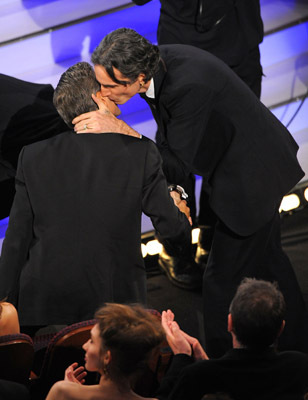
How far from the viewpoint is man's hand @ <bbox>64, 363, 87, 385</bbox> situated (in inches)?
90.0

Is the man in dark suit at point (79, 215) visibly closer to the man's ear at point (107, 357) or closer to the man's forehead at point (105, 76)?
the man's forehead at point (105, 76)

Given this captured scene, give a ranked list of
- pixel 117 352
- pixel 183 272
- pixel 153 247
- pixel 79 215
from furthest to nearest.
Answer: pixel 153 247 → pixel 183 272 → pixel 79 215 → pixel 117 352

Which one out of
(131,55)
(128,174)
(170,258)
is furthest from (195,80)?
(170,258)

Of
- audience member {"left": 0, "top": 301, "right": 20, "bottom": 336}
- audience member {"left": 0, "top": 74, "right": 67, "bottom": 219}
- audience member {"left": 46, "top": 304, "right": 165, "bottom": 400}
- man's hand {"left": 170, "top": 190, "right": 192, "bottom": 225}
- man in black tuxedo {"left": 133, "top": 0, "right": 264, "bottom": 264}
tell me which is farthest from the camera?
man in black tuxedo {"left": 133, "top": 0, "right": 264, "bottom": 264}

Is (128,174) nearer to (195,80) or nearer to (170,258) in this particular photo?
(195,80)

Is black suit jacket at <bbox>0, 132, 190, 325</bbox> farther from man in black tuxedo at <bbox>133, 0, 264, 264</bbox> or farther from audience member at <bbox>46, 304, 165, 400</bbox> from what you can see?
man in black tuxedo at <bbox>133, 0, 264, 264</bbox>

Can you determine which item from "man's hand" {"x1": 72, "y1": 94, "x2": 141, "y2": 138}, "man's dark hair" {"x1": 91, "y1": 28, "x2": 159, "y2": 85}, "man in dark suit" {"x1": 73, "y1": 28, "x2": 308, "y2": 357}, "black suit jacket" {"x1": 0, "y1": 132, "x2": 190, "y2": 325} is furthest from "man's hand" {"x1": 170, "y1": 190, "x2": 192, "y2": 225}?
"man's dark hair" {"x1": 91, "y1": 28, "x2": 159, "y2": 85}

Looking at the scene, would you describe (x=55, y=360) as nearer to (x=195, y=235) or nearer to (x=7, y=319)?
(x=7, y=319)

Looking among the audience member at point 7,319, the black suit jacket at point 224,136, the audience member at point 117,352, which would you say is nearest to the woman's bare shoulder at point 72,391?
the audience member at point 117,352

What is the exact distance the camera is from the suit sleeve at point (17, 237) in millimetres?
2641

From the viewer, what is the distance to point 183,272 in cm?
373

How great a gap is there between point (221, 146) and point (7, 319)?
3.37ft

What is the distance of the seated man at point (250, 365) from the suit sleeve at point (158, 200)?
44 centimetres

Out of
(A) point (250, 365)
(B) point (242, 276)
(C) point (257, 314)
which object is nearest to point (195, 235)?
(B) point (242, 276)
